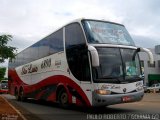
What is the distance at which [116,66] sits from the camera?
14.3m

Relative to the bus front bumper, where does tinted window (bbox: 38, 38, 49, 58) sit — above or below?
above

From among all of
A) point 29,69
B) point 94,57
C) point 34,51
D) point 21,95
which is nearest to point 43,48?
point 34,51

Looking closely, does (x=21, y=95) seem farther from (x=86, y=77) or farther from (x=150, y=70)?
(x=150, y=70)

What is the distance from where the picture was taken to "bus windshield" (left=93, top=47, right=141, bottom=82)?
13953 mm

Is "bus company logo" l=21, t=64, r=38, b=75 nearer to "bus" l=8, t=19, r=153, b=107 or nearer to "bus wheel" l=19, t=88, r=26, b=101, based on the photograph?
"bus wheel" l=19, t=88, r=26, b=101

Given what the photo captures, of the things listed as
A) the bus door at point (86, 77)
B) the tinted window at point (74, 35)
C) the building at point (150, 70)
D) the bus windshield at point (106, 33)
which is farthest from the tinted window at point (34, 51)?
the building at point (150, 70)

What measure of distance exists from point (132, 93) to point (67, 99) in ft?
10.6

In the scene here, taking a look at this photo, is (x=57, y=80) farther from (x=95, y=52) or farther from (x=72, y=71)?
(x=95, y=52)

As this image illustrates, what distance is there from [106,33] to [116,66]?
168 centimetres

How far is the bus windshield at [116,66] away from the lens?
1395cm

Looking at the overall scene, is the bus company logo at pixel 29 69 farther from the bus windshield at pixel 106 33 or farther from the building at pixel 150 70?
the building at pixel 150 70

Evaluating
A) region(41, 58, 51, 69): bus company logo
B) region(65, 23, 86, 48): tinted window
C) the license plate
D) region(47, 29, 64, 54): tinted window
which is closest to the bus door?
region(65, 23, 86, 48): tinted window

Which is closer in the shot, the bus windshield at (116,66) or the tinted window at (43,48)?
the bus windshield at (116,66)

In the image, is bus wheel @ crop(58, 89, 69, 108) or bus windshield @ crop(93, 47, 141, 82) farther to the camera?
bus wheel @ crop(58, 89, 69, 108)
